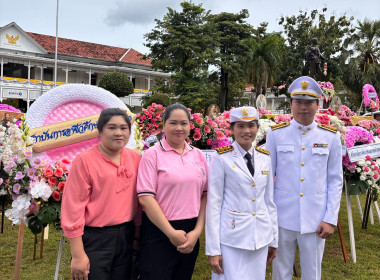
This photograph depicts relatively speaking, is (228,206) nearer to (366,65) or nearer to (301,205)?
(301,205)

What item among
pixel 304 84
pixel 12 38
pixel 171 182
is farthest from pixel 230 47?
pixel 171 182

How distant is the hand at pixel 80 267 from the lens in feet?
6.23

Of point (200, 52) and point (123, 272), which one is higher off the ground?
point (200, 52)

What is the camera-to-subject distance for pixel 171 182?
6.70ft

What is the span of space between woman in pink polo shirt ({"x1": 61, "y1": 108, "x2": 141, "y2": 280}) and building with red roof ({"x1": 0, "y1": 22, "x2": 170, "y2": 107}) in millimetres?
25614

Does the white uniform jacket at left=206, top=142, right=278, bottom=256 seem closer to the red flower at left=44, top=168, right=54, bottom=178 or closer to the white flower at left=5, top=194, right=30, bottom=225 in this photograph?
the red flower at left=44, top=168, right=54, bottom=178

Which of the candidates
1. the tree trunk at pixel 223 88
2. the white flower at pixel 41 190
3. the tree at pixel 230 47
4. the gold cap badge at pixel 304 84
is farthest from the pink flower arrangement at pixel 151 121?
the tree trunk at pixel 223 88

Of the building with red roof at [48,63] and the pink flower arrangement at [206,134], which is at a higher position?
the building with red roof at [48,63]

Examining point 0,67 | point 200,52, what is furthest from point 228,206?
point 0,67

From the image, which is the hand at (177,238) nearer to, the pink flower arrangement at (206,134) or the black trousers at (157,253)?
the black trousers at (157,253)

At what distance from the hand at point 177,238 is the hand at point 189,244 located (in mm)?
24

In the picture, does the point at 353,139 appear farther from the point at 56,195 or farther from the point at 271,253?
the point at 56,195

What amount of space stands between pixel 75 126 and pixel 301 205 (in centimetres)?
186

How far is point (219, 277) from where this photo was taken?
7.07ft
